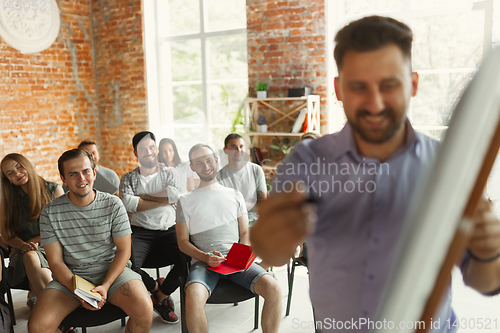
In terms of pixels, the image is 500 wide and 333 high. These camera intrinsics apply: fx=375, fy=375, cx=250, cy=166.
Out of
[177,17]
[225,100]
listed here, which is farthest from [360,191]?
[177,17]

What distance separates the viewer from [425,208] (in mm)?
267

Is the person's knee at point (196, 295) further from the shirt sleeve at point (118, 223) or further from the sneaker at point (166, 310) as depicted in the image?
the sneaker at point (166, 310)

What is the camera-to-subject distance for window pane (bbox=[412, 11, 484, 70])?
3734 mm

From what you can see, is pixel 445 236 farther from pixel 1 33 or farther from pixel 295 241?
pixel 1 33

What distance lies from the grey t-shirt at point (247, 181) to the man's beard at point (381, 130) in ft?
8.35

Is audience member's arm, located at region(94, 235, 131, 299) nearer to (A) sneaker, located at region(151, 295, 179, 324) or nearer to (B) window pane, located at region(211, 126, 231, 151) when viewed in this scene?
(A) sneaker, located at region(151, 295, 179, 324)

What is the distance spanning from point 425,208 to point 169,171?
3.16 meters

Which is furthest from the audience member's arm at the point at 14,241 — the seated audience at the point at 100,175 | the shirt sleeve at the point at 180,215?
the shirt sleeve at the point at 180,215

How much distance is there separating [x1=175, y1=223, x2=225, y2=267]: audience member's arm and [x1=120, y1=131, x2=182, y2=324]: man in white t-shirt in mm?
450

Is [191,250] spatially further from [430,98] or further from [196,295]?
[430,98]

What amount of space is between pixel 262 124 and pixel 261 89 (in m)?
0.43

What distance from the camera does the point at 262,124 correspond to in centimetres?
448

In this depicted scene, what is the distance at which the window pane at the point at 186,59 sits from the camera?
5648 mm

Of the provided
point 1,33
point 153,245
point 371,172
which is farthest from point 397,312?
point 1,33
